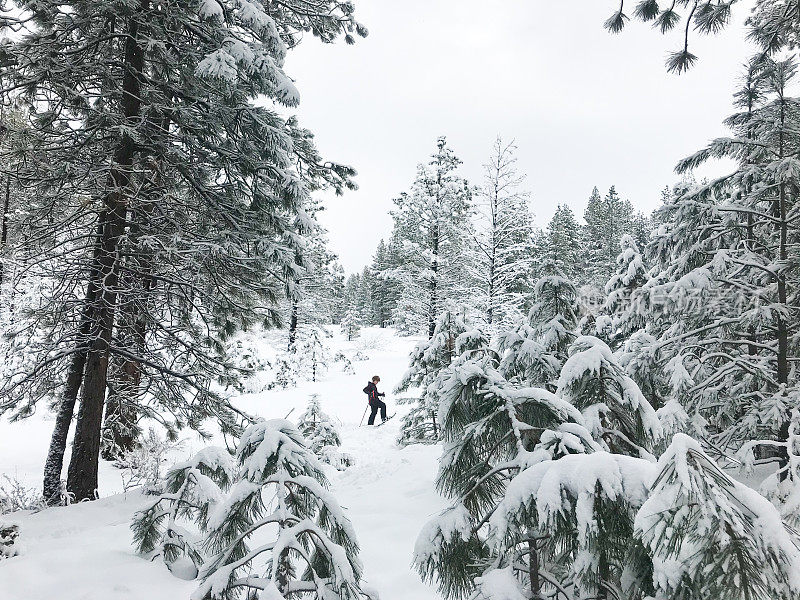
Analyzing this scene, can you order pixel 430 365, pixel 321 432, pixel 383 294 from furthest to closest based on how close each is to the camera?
pixel 383 294 → pixel 430 365 → pixel 321 432

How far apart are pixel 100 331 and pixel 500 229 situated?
16.6 metres

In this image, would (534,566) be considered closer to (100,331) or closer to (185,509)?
(185,509)

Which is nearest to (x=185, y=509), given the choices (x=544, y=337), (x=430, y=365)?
(x=544, y=337)

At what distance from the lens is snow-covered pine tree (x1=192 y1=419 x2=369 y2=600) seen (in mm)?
1766

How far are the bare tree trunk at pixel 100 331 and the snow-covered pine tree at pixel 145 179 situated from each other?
0.02 metres

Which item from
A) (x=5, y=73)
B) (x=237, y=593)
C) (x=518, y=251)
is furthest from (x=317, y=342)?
(x=237, y=593)

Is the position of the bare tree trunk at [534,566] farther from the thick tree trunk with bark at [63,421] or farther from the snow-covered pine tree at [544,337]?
the thick tree trunk with bark at [63,421]

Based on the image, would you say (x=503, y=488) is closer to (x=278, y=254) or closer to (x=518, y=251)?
(x=278, y=254)

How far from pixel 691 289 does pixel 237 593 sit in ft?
21.9

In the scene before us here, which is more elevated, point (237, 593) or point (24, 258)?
point (24, 258)

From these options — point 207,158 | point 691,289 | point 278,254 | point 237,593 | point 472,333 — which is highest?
point 207,158

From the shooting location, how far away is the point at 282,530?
1883mm

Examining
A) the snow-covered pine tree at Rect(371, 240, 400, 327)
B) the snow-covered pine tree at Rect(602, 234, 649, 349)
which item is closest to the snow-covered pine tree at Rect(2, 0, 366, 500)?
the snow-covered pine tree at Rect(602, 234, 649, 349)

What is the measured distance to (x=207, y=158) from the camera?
729cm
